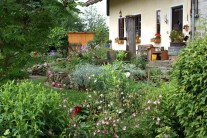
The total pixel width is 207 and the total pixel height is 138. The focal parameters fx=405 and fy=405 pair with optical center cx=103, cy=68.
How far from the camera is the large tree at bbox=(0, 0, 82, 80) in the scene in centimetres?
537

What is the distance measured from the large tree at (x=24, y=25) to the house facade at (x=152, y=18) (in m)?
7.03

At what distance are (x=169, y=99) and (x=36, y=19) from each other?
88.7 inches

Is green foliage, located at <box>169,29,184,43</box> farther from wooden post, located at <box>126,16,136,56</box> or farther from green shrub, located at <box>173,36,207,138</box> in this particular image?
green shrub, located at <box>173,36,207,138</box>

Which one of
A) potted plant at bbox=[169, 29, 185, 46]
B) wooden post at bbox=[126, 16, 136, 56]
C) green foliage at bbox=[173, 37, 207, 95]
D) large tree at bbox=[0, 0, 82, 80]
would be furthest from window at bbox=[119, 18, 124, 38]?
green foliage at bbox=[173, 37, 207, 95]

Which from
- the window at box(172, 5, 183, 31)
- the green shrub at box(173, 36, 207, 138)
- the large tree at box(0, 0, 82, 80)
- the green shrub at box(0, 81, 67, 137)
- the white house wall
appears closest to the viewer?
the green shrub at box(0, 81, 67, 137)

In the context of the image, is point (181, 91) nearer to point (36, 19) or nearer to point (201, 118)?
point (201, 118)

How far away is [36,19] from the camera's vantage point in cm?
564

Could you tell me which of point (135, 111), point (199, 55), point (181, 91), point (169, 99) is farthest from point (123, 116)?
point (199, 55)

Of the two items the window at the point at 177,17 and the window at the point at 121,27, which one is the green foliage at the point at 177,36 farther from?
the window at the point at 121,27

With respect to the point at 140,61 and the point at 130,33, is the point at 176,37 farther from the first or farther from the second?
the point at 140,61

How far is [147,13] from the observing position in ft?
56.5

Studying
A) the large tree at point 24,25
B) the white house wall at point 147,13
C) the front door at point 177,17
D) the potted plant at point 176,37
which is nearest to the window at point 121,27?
the white house wall at point 147,13

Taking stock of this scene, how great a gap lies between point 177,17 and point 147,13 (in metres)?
2.69

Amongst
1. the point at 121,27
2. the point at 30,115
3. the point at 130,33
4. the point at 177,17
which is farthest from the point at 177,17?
the point at 30,115
